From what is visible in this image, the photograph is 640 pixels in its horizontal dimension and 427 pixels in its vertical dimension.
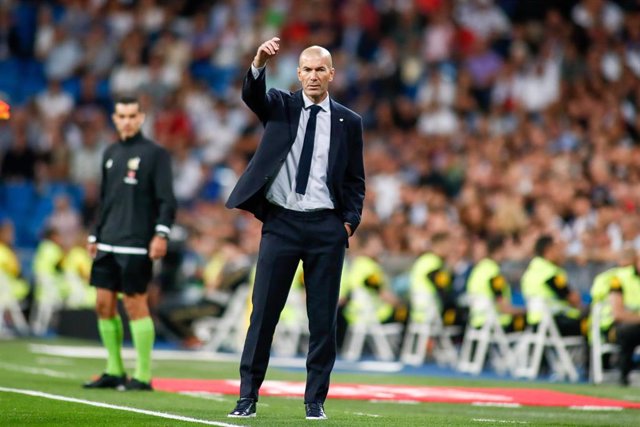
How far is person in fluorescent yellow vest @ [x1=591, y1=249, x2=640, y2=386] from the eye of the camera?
14.1m

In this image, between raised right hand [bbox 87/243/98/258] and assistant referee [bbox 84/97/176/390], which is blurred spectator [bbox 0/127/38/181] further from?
raised right hand [bbox 87/243/98/258]

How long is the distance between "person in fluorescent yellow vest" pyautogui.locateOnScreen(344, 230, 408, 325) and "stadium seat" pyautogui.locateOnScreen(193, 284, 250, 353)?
1.59 meters

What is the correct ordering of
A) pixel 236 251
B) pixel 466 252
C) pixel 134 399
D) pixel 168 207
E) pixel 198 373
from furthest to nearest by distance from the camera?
pixel 236 251 → pixel 466 252 → pixel 198 373 → pixel 168 207 → pixel 134 399

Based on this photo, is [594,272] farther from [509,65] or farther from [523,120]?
[509,65]

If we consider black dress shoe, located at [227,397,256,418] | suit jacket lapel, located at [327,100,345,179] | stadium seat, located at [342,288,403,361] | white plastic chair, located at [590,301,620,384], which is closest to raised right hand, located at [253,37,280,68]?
suit jacket lapel, located at [327,100,345,179]

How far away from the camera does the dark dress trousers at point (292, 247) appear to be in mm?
8422

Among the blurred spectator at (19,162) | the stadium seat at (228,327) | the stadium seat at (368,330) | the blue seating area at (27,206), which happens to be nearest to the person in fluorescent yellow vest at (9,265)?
the blue seating area at (27,206)

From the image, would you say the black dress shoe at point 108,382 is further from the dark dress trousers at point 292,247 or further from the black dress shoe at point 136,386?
the dark dress trousers at point 292,247

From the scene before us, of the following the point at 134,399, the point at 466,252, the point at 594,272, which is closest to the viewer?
the point at 134,399

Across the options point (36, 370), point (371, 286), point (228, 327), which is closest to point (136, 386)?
point (36, 370)

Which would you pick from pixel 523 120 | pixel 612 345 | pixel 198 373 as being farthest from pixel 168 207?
pixel 523 120

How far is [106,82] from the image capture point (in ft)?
86.3

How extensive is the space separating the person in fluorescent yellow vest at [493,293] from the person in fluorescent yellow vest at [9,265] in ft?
26.2

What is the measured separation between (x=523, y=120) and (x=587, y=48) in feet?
6.66
